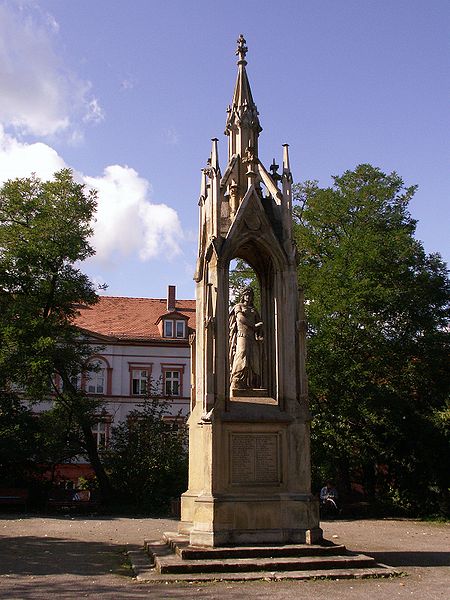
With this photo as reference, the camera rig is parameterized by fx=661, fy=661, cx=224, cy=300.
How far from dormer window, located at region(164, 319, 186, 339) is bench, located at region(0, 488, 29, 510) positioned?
20.9 metres

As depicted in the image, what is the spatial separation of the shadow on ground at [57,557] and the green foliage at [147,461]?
11.3m

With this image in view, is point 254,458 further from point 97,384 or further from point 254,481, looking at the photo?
point 97,384

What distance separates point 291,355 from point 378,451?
1445 cm

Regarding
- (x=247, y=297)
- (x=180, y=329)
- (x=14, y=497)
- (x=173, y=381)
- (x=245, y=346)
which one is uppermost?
(x=180, y=329)

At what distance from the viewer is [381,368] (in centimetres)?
2559

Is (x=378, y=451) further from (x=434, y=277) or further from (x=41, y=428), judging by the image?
(x=41, y=428)

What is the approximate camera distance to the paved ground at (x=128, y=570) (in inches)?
335

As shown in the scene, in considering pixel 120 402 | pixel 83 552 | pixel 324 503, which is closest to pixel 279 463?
pixel 83 552

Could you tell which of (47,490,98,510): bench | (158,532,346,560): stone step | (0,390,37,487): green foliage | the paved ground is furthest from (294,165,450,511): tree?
(158,532,346,560): stone step

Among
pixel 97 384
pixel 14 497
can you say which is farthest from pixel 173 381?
pixel 14 497

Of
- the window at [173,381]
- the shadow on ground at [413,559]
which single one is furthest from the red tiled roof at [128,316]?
the shadow on ground at [413,559]

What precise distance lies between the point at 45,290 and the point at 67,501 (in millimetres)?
8653

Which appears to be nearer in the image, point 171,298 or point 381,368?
point 381,368

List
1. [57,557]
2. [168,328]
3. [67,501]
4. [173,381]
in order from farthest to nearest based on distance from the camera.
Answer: [168,328] < [173,381] < [67,501] < [57,557]
